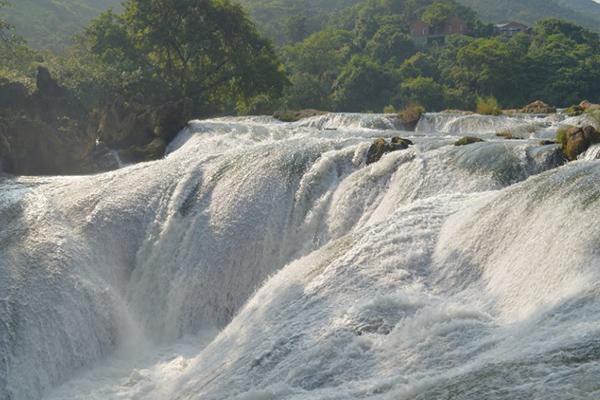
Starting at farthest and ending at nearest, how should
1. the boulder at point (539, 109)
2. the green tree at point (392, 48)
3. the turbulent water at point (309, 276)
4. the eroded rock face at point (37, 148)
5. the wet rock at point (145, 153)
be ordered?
the green tree at point (392, 48)
the boulder at point (539, 109)
the wet rock at point (145, 153)
the eroded rock face at point (37, 148)
the turbulent water at point (309, 276)

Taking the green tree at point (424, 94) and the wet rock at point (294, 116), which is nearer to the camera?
the wet rock at point (294, 116)

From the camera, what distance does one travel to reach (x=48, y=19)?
11175 centimetres

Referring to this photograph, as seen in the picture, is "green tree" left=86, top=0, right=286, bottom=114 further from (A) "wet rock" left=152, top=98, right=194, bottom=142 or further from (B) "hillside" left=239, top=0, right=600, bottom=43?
(B) "hillside" left=239, top=0, right=600, bottom=43

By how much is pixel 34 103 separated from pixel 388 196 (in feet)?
54.7

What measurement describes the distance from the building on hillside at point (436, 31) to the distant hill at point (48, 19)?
40.7m

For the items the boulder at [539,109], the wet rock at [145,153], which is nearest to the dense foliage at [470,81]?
the boulder at [539,109]

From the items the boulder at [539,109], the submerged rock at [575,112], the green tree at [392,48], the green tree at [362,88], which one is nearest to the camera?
the submerged rock at [575,112]

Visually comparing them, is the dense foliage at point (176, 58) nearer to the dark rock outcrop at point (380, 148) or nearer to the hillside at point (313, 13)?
the dark rock outcrop at point (380, 148)

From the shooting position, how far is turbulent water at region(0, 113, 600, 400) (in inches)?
287

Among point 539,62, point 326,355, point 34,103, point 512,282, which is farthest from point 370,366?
point 539,62

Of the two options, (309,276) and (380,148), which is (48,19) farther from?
(309,276)

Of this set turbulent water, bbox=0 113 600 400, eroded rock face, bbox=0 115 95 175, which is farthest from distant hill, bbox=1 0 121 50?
turbulent water, bbox=0 113 600 400

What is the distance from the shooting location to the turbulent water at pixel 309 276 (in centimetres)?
729

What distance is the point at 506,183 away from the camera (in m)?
12.0
